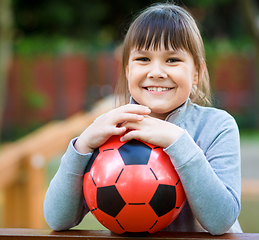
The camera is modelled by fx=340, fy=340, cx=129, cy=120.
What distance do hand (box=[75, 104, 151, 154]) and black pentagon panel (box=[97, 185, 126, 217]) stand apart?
0.20m

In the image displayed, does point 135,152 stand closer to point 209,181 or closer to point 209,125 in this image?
point 209,181

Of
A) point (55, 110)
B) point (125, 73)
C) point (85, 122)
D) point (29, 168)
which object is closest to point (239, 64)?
point (55, 110)

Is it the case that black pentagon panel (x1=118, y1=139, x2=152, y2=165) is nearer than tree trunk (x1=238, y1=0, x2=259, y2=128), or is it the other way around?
black pentagon panel (x1=118, y1=139, x2=152, y2=165)

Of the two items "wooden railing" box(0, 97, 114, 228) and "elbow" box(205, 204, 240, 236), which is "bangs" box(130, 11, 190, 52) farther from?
"wooden railing" box(0, 97, 114, 228)

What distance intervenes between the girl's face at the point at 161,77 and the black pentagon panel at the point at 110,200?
476 millimetres

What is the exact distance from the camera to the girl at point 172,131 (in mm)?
1357

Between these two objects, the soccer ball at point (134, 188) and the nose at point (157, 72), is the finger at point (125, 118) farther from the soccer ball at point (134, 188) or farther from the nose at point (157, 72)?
the nose at point (157, 72)

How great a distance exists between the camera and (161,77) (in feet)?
5.13

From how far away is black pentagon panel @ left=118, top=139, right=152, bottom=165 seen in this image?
4.46 feet

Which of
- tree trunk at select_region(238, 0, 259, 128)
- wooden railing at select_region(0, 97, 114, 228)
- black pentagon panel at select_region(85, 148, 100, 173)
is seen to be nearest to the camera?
black pentagon panel at select_region(85, 148, 100, 173)

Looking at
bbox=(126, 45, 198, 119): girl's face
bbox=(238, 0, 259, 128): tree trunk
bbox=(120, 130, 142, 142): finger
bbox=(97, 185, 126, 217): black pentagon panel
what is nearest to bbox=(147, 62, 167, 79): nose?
bbox=(126, 45, 198, 119): girl's face

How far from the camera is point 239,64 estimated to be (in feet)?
43.3

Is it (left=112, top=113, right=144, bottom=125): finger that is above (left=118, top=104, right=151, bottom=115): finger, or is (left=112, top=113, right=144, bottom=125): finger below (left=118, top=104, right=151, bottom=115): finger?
below

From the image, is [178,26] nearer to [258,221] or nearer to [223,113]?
[223,113]
